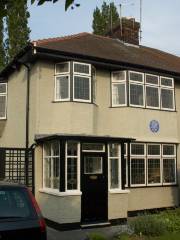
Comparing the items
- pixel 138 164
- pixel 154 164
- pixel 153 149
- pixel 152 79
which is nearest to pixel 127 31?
pixel 152 79

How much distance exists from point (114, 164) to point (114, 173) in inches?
13.1

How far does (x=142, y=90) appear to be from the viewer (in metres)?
19.2

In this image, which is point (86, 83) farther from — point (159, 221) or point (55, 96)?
point (159, 221)

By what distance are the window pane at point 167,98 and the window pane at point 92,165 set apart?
16.8 ft

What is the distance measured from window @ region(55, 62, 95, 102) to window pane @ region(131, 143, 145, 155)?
285cm

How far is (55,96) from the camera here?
17406 millimetres

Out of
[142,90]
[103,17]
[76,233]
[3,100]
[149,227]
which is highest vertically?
[103,17]

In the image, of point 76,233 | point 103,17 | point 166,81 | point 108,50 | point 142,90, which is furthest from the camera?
point 103,17

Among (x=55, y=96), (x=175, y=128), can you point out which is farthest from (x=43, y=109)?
(x=175, y=128)

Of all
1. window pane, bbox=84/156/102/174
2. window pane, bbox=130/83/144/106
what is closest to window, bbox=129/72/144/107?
window pane, bbox=130/83/144/106

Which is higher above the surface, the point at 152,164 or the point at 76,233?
the point at 152,164

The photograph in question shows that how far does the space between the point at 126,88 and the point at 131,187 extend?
3933 millimetres

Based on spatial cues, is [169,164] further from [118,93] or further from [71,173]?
[71,173]

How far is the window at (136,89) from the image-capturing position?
61.8ft
